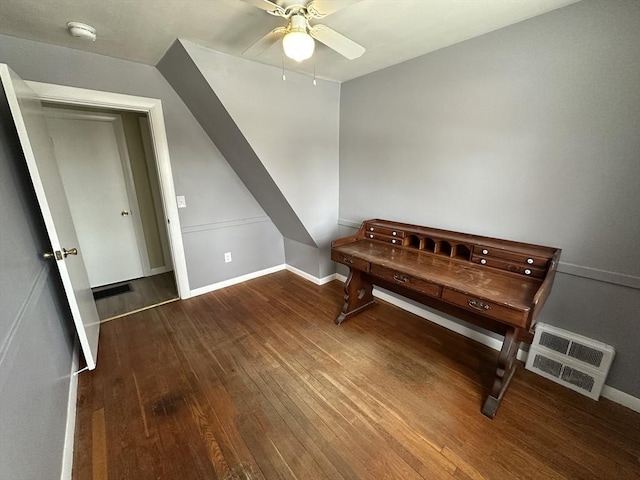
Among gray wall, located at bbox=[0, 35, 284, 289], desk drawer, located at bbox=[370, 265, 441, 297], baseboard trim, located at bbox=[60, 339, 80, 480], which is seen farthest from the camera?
gray wall, located at bbox=[0, 35, 284, 289]

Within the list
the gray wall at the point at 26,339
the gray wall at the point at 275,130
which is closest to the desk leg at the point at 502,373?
the gray wall at the point at 275,130

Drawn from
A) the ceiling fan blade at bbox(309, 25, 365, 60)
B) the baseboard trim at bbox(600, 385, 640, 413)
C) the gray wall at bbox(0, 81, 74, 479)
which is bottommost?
the baseboard trim at bbox(600, 385, 640, 413)

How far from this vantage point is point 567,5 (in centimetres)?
146

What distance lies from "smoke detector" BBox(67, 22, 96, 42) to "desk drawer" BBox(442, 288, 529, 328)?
9.00 feet

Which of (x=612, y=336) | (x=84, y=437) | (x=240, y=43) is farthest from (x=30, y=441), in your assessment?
(x=612, y=336)

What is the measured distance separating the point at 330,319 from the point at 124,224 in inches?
111

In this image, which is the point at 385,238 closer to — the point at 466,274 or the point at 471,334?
the point at 466,274

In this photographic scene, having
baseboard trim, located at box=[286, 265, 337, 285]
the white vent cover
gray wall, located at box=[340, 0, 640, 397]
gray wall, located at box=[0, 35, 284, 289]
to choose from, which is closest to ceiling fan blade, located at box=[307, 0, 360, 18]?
gray wall, located at box=[340, 0, 640, 397]

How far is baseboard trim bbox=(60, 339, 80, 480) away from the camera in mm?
1221

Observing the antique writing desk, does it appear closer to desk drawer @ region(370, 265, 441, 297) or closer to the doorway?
desk drawer @ region(370, 265, 441, 297)

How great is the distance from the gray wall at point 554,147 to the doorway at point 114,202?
9.91ft

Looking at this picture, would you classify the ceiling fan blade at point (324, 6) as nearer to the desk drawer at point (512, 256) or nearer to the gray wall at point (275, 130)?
the gray wall at point (275, 130)

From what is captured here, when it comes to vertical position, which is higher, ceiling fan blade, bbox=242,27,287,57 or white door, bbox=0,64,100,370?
ceiling fan blade, bbox=242,27,287,57

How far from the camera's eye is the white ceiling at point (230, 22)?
1.42 meters
